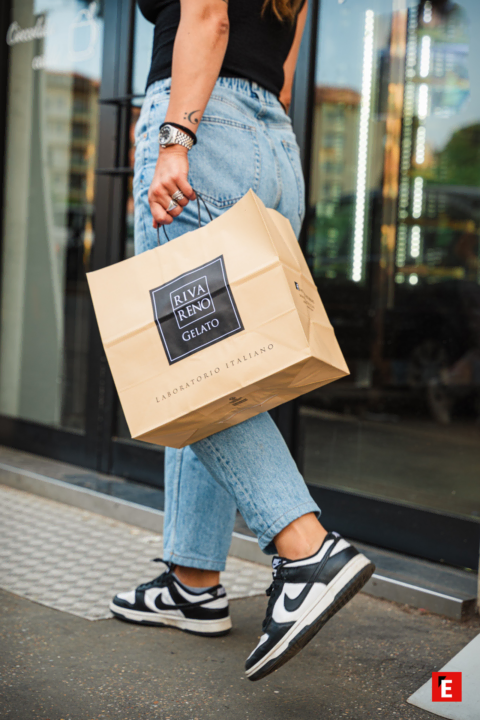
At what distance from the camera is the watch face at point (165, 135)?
141 centimetres

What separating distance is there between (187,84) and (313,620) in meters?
0.99

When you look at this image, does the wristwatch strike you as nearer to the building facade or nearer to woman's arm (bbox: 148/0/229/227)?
woman's arm (bbox: 148/0/229/227)

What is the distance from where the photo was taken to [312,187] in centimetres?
279

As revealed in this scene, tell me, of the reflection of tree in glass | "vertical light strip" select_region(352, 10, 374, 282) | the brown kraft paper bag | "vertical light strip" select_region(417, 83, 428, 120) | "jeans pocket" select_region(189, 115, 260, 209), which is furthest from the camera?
the reflection of tree in glass

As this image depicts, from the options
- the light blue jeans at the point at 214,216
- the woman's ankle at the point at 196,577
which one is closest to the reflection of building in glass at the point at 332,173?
the light blue jeans at the point at 214,216

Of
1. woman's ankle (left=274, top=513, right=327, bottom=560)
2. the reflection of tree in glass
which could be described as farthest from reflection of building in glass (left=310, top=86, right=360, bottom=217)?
woman's ankle (left=274, top=513, right=327, bottom=560)

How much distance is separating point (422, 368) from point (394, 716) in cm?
349

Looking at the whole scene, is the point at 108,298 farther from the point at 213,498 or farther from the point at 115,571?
the point at 115,571

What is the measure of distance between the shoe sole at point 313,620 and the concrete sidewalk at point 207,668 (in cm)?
14

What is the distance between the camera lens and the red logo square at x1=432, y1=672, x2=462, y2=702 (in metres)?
1.37

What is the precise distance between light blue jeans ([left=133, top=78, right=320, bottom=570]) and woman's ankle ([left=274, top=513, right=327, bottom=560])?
18 mm

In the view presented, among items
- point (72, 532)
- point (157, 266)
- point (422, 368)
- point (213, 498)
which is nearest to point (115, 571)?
point (72, 532)

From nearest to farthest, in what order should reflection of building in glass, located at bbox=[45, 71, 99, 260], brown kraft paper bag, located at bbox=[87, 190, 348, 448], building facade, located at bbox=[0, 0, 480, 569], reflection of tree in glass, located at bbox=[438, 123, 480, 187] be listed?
brown kraft paper bag, located at bbox=[87, 190, 348, 448] < building facade, located at bbox=[0, 0, 480, 569] < reflection of building in glass, located at bbox=[45, 71, 99, 260] < reflection of tree in glass, located at bbox=[438, 123, 480, 187]

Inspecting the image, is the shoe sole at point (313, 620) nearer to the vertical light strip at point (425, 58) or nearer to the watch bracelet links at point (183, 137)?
the watch bracelet links at point (183, 137)
